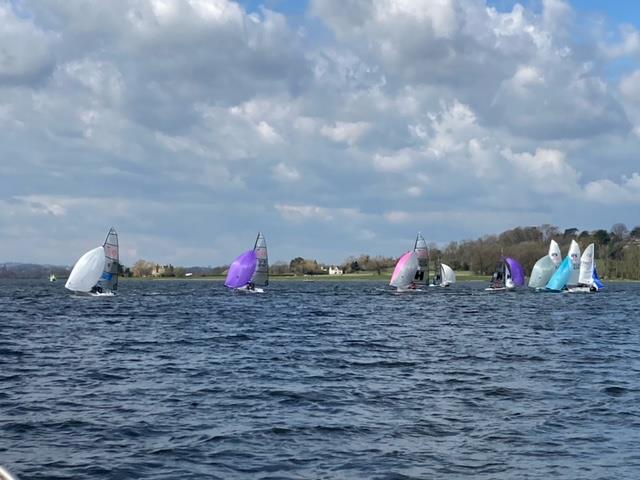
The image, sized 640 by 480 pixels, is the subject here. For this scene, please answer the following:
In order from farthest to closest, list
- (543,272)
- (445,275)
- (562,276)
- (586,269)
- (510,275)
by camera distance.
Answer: (445,275) < (510,275) < (543,272) < (562,276) < (586,269)

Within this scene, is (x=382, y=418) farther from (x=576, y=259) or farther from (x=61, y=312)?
(x=576, y=259)

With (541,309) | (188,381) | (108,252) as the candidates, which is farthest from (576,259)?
(188,381)

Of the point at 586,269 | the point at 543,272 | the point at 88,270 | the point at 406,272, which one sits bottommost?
the point at 88,270

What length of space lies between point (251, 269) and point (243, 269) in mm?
1117

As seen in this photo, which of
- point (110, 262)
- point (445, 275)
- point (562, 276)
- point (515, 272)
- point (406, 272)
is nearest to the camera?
point (110, 262)

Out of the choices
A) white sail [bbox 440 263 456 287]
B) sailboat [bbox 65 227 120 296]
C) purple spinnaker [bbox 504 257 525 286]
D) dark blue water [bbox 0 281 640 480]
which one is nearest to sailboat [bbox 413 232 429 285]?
purple spinnaker [bbox 504 257 525 286]

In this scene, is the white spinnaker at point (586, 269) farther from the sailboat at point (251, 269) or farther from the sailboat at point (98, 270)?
the sailboat at point (98, 270)

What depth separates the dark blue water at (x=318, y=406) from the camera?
1644cm

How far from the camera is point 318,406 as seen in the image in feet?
74.8

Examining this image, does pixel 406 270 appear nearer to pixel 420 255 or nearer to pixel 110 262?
pixel 420 255

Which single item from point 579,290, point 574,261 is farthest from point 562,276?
point 574,261

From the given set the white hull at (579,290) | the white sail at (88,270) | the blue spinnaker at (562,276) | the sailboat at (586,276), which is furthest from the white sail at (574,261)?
the white sail at (88,270)

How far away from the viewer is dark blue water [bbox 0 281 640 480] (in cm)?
1644

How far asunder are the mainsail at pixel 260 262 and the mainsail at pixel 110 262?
69.0ft
